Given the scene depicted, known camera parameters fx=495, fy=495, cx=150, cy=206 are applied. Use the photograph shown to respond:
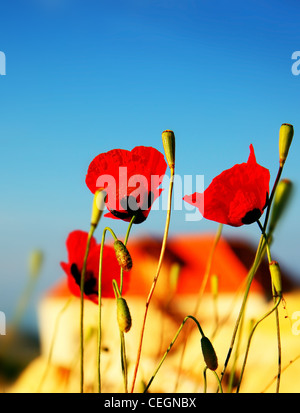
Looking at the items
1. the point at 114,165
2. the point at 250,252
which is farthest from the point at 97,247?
the point at 250,252

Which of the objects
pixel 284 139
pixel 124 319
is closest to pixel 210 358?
pixel 124 319

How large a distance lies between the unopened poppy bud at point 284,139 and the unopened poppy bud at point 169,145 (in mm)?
80

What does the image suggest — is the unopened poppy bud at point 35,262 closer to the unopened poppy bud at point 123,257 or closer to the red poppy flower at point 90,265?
the red poppy flower at point 90,265

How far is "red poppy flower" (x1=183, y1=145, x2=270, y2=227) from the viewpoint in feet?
1.29

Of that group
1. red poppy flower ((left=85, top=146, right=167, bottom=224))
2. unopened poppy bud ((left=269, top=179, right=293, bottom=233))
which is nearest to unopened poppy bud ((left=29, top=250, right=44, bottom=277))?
red poppy flower ((left=85, top=146, right=167, bottom=224))

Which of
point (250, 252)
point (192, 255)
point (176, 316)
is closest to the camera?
point (176, 316)

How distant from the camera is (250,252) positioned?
1686 mm

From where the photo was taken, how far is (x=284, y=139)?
0.37 m

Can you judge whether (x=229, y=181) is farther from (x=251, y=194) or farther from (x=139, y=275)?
(x=139, y=275)
